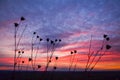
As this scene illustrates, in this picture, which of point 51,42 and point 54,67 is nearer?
point 51,42

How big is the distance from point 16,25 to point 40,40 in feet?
7.10

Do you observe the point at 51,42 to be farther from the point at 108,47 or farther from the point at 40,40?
the point at 108,47

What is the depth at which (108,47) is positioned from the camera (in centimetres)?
748

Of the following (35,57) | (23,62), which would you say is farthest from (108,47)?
(23,62)

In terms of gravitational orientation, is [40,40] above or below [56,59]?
above

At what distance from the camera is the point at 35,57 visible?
34.0 ft

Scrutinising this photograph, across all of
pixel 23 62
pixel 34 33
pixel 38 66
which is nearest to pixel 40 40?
pixel 34 33

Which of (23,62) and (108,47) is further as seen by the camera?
(23,62)

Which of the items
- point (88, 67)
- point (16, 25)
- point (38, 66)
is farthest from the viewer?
point (38, 66)

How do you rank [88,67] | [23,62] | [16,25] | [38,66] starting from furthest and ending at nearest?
1. [23,62]
2. [38,66]
3. [16,25]
4. [88,67]

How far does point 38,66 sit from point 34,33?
1.34 meters

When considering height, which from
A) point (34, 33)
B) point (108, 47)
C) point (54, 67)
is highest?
point (34, 33)

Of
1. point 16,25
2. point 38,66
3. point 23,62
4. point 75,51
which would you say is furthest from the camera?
point 23,62

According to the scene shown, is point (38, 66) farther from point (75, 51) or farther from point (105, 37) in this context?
point (105, 37)
